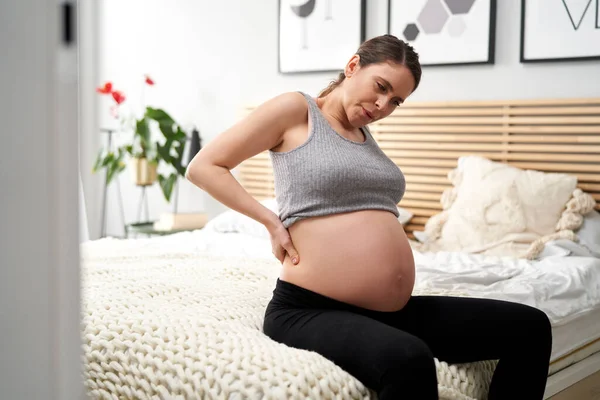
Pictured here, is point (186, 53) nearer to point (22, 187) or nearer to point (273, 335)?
point (273, 335)

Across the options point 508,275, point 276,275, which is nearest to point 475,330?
point 276,275

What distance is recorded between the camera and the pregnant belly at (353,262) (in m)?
1.38

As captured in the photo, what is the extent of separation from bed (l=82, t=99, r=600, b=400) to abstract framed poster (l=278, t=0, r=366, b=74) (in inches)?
19.7

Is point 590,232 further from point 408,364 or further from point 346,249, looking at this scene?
point 408,364

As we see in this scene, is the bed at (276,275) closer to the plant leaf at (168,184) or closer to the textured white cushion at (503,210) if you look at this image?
the textured white cushion at (503,210)

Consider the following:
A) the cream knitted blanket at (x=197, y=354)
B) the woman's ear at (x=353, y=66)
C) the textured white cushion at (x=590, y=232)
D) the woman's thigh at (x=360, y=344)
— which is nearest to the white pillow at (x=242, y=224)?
the textured white cushion at (x=590, y=232)

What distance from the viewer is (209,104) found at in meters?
4.37

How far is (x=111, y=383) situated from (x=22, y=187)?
0.90m

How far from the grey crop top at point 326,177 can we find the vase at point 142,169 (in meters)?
2.69

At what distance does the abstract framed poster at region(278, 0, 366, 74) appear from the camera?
3.71 m

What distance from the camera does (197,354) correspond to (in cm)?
120

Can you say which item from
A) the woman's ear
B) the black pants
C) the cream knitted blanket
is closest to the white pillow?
the cream knitted blanket

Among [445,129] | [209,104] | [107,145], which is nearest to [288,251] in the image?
[445,129]

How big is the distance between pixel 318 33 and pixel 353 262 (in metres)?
2.67
